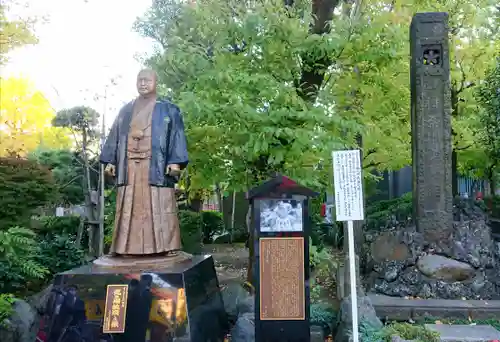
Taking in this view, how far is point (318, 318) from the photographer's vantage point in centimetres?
668

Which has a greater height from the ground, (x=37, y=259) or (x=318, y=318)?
(x=37, y=259)

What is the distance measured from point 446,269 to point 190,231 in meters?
7.16

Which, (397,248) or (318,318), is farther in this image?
(397,248)

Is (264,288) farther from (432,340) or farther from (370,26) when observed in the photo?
(370,26)

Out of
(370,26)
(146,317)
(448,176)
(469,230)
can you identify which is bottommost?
(146,317)

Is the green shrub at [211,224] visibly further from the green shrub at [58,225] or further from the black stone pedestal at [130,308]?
the black stone pedestal at [130,308]

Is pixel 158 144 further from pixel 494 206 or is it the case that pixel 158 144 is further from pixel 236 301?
pixel 494 206

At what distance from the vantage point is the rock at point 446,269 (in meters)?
7.79

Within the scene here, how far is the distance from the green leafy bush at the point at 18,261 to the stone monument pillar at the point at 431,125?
6526 millimetres

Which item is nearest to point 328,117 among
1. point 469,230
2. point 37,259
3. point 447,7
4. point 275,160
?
point 275,160

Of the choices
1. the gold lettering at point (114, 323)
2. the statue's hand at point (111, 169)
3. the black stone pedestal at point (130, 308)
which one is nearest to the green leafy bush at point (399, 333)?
the black stone pedestal at point (130, 308)

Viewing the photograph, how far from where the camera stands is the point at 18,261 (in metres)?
5.98

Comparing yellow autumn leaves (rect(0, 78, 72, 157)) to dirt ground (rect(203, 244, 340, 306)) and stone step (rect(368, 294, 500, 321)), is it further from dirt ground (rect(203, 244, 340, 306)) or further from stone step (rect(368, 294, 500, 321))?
stone step (rect(368, 294, 500, 321))

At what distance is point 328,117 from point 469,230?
388cm
